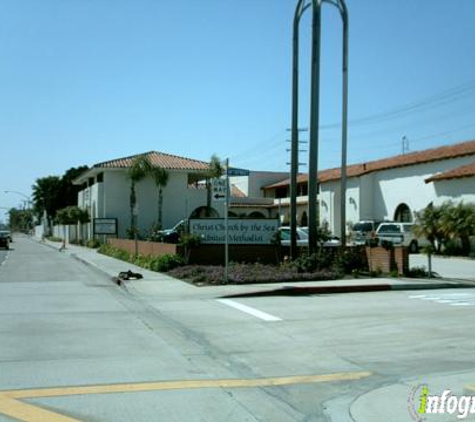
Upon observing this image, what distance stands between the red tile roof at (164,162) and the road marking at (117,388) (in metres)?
45.6

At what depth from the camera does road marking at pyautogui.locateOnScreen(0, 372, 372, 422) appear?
21.4 feet

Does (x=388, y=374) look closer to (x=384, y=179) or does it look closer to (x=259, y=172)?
(x=384, y=179)

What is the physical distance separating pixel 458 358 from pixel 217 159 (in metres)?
43.4

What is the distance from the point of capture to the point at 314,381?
8016 mm

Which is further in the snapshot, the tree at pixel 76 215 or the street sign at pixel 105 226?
the tree at pixel 76 215

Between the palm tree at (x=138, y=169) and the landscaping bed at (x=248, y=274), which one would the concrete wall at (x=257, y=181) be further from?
the landscaping bed at (x=248, y=274)

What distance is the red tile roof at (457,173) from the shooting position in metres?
41.0

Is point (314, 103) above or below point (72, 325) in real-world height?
above

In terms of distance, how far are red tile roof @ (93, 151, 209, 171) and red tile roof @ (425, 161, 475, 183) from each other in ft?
61.5

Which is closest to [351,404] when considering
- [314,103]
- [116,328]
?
[116,328]

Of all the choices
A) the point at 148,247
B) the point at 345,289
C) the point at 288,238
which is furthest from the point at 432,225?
the point at 345,289

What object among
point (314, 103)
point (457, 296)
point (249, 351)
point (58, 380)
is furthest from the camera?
point (314, 103)

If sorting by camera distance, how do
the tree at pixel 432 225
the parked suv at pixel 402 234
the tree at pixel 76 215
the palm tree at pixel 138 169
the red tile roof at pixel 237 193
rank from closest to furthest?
the tree at pixel 432 225 → the parked suv at pixel 402 234 → the palm tree at pixel 138 169 → the tree at pixel 76 215 → the red tile roof at pixel 237 193

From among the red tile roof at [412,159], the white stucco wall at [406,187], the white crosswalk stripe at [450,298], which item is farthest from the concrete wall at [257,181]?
the white crosswalk stripe at [450,298]
